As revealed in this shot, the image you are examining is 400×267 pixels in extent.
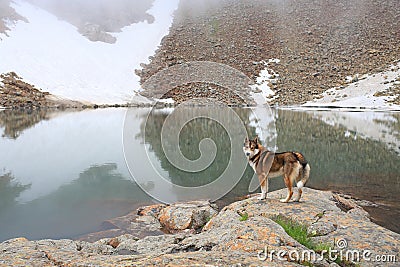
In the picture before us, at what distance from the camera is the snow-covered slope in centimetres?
6706

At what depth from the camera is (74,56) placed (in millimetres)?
79000

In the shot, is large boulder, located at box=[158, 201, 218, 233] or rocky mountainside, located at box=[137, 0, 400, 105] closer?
large boulder, located at box=[158, 201, 218, 233]

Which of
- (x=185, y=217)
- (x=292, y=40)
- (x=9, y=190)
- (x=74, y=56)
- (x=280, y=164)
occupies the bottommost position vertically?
(x=9, y=190)

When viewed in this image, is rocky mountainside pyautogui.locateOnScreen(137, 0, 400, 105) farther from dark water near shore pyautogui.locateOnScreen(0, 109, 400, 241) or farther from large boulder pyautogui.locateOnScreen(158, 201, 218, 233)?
large boulder pyautogui.locateOnScreen(158, 201, 218, 233)

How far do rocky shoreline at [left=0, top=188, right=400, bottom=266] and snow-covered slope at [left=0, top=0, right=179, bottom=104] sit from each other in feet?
203

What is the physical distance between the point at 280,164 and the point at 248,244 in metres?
2.98

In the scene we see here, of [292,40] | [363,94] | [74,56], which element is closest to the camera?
[363,94]

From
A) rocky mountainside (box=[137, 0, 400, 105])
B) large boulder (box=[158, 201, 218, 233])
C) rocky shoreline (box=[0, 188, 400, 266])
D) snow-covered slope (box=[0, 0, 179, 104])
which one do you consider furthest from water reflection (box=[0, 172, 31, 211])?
snow-covered slope (box=[0, 0, 179, 104])

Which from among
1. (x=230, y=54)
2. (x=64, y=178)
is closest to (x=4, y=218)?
(x=64, y=178)

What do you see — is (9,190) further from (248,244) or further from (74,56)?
(74,56)

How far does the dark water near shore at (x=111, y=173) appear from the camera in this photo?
10703mm

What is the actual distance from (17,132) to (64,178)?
16353 millimetres

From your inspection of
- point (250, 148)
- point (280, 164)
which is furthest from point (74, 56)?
point (280, 164)

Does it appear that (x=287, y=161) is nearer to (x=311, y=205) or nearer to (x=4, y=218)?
(x=311, y=205)
